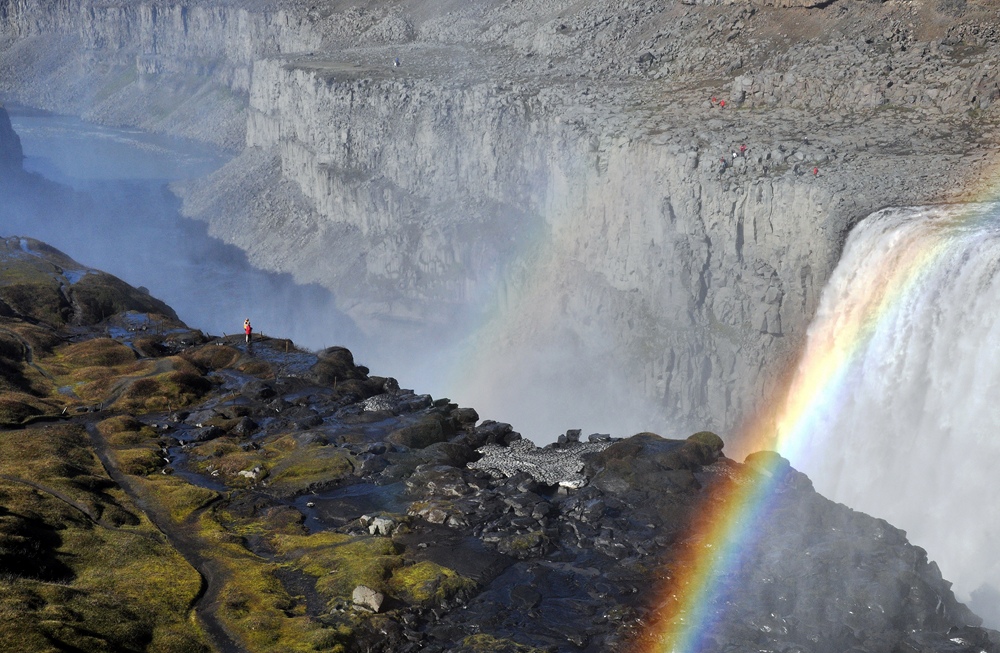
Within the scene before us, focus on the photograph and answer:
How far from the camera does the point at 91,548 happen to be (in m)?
44.8

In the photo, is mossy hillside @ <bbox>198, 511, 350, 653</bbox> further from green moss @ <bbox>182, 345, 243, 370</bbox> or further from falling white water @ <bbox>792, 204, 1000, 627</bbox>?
falling white water @ <bbox>792, 204, 1000, 627</bbox>

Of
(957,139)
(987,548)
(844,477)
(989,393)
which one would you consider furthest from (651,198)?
(987,548)

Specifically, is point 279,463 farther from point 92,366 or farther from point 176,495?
point 92,366

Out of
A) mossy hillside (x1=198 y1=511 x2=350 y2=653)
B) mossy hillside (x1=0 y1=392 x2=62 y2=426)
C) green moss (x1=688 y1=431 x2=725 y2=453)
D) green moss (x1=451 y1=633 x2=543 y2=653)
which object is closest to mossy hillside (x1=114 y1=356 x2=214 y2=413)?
mossy hillside (x1=0 y1=392 x2=62 y2=426)

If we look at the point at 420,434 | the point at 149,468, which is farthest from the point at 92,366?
the point at 420,434

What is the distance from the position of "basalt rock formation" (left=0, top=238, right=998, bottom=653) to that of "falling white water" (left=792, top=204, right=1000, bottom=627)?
7.97 meters

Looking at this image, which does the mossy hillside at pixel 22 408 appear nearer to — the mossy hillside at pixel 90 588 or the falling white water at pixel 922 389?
the mossy hillside at pixel 90 588

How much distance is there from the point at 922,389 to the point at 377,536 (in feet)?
109

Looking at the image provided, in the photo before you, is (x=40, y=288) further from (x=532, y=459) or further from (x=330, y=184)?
(x=532, y=459)

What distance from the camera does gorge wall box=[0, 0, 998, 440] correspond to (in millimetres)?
73062

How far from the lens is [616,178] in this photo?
86562 mm

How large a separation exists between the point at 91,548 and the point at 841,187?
2106 inches

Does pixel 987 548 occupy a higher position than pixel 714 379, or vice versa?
pixel 714 379

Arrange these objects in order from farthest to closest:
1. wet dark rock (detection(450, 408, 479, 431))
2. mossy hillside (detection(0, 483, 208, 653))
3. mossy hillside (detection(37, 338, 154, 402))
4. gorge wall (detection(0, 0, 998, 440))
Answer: gorge wall (detection(0, 0, 998, 440)) → mossy hillside (detection(37, 338, 154, 402)) → wet dark rock (detection(450, 408, 479, 431)) → mossy hillside (detection(0, 483, 208, 653))
